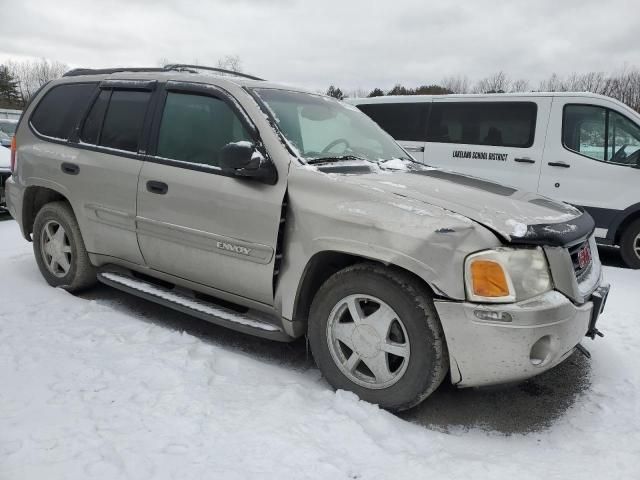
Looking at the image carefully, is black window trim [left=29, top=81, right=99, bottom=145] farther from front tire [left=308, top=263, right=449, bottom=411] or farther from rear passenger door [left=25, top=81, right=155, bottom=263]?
front tire [left=308, top=263, right=449, bottom=411]

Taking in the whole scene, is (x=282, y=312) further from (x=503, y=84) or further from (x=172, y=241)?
(x=503, y=84)

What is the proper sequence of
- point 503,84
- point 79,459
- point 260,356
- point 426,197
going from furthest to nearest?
point 503,84 → point 260,356 → point 426,197 → point 79,459

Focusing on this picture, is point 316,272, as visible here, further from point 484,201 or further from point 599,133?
point 599,133

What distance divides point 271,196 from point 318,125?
824mm

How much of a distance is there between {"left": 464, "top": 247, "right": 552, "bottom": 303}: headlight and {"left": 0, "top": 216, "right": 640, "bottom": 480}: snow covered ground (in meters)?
0.76

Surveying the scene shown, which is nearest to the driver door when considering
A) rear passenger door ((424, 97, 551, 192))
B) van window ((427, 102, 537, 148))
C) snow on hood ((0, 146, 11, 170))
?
rear passenger door ((424, 97, 551, 192))

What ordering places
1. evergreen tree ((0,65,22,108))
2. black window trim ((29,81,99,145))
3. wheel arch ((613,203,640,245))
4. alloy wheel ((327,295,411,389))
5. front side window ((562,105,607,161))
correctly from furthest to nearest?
evergreen tree ((0,65,22,108))
front side window ((562,105,607,161))
wheel arch ((613,203,640,245))
black window trim ((29,81,99,145))
alloy wheel ((327,295,411,389))

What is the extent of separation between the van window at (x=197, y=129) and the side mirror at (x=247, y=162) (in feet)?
0.90

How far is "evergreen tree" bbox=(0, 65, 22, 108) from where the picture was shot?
69.1 meters

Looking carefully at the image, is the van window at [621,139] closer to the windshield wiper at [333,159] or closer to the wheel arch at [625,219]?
the wheel arch at [625,219]

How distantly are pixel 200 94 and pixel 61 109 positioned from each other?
5.24 ft

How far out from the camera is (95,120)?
3975 millimetres

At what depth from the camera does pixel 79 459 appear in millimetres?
2131

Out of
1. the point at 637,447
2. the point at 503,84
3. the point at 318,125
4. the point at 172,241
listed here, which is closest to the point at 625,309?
the point at 637,447
